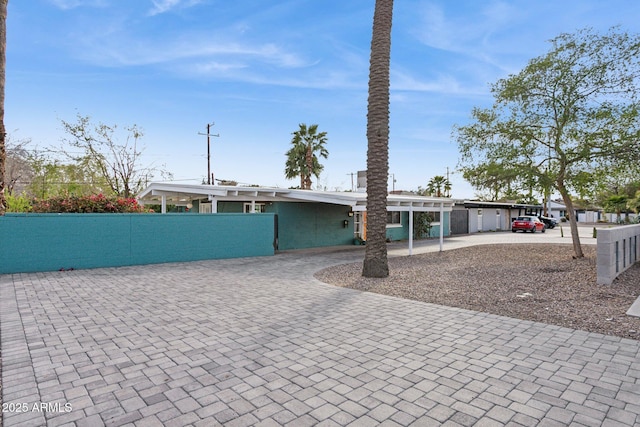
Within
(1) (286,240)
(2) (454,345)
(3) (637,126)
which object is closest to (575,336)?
(2) (454,345)

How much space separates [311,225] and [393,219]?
6.02 metres

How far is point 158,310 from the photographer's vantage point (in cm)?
590

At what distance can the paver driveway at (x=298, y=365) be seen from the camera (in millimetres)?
2818

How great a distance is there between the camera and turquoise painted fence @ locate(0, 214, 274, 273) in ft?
30.4

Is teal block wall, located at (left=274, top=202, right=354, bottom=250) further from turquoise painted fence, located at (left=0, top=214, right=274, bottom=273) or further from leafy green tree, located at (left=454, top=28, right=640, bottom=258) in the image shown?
leafy green tree, located at (left=454, top=28, right=640, bottom=258)

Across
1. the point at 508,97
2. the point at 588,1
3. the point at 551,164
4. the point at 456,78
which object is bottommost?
the point at 551,164

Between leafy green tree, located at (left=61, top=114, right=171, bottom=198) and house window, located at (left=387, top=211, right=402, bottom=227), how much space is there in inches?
648

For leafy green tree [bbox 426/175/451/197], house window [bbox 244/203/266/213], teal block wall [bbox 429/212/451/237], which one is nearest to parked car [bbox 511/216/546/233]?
teal block wall [bbox 429/212/451/237]

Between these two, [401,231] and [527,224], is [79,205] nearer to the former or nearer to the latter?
[401,231]

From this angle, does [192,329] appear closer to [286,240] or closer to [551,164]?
[286,240]

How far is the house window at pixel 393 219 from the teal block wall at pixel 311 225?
2.73 metres

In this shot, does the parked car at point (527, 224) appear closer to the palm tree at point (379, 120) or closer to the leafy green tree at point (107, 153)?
the palm tree at point (379, 120)

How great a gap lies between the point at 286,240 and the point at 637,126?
40.8ft

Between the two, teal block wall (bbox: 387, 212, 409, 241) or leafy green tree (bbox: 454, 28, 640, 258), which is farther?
teal block wall (bbox: 387, 212, 409, 241)
